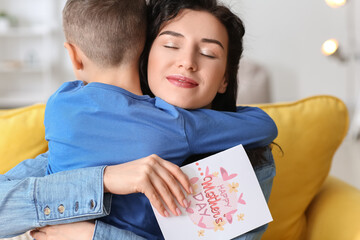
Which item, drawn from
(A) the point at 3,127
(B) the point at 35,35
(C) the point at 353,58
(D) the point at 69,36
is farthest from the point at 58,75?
(D) the point at 69,36

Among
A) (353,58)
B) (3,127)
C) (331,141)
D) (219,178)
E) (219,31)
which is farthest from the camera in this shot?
(353,58)

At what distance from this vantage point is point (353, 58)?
457 centimetres

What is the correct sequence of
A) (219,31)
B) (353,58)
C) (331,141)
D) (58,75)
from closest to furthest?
(219,31) < (331,141) < (353,58) < (58,75)

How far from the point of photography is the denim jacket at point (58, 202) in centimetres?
85

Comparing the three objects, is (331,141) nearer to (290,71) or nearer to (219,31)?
(219,31)

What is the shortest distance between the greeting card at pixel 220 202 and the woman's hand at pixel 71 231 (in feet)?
0.51

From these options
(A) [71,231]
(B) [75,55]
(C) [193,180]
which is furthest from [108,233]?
(B) [75,55]

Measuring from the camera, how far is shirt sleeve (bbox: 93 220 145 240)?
86 centimetres

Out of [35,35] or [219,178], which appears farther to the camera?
[35,35]

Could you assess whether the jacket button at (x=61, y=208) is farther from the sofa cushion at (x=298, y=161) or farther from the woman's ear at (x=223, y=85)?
the sofa cushion at (x=298, y=161)

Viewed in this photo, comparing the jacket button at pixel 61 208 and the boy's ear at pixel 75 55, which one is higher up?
the boy's ear at pixel 75 55

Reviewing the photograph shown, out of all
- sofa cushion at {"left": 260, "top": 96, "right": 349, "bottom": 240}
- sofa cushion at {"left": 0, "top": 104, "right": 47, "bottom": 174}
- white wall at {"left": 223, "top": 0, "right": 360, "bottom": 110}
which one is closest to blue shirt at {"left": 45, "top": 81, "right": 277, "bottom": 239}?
sofa cushion at {"left": 0, "top": 104, "right": 47, "bottom": 174}

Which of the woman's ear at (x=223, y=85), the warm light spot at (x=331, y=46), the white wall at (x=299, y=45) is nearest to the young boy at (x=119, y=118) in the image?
the woman's ear at (x=223, y=85)

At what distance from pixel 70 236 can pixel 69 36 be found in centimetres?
45
